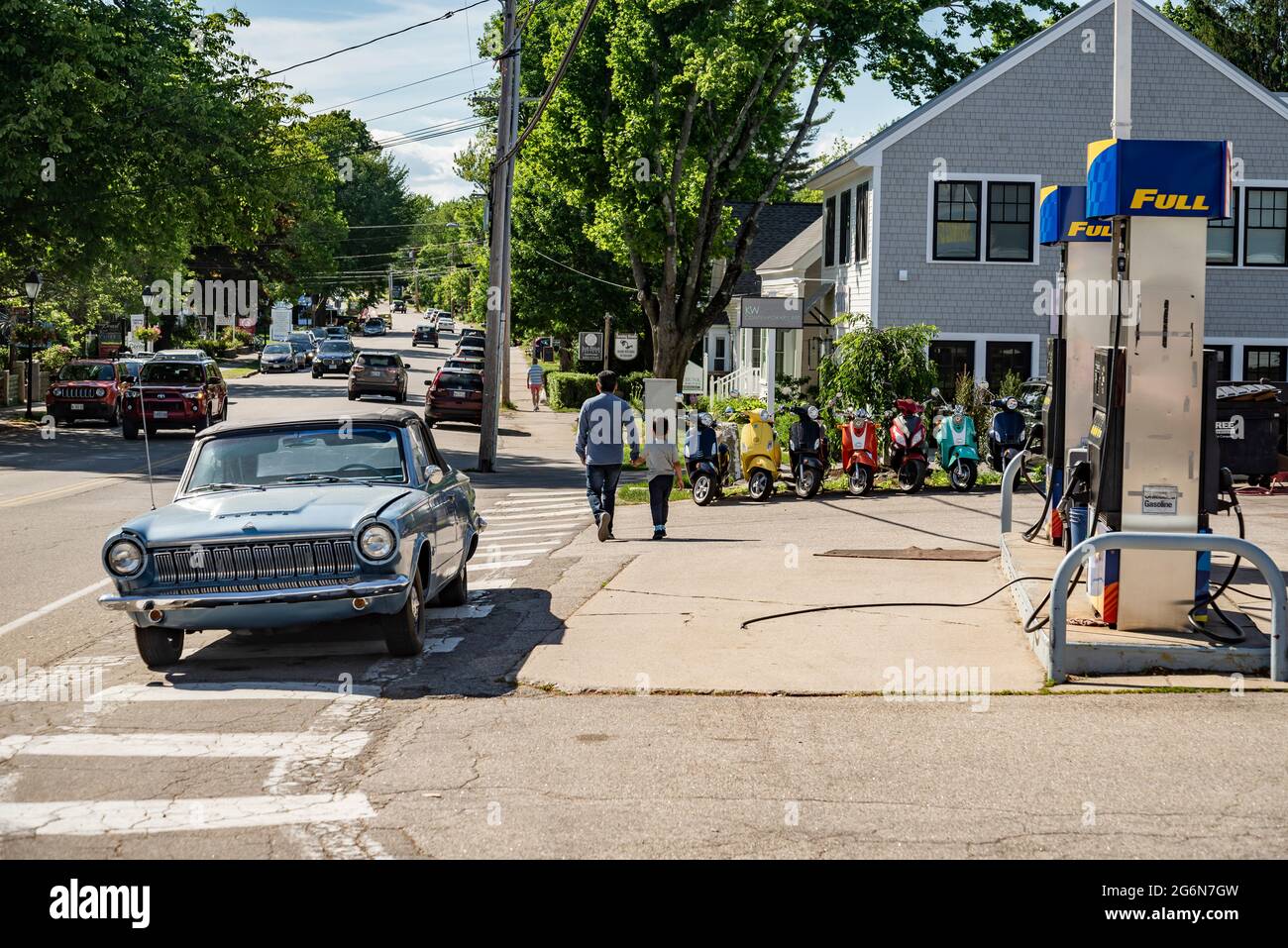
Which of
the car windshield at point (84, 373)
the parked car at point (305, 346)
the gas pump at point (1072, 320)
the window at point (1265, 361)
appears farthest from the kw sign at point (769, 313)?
the parked car at point (305, 346)

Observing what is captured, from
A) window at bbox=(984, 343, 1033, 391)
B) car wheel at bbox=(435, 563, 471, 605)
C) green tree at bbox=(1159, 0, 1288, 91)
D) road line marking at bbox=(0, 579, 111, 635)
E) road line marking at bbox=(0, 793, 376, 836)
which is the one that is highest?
green tree at bbox=(1159, 0, 1288, 91)

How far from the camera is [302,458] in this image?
1098 cm

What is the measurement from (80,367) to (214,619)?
106 ft

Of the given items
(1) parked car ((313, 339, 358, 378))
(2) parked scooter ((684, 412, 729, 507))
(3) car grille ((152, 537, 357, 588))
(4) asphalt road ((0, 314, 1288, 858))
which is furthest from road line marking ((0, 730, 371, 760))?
(1) parked car ((313, 339, 358, 378))

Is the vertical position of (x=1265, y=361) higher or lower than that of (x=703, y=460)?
higher

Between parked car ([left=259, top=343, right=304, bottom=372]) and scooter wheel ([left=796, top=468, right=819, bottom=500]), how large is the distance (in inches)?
2253

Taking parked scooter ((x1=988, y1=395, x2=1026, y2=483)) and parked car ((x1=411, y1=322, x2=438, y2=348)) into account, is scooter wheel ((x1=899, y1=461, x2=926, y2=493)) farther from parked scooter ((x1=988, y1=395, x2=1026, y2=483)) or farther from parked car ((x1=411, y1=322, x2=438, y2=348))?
parked car ((x1=411, y1=322, x2=438, y2=348))

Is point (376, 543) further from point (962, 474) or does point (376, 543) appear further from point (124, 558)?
point (962, 474)

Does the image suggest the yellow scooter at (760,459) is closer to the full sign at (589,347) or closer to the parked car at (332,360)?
the full sign at (589,347)

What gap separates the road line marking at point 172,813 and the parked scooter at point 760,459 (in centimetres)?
1509

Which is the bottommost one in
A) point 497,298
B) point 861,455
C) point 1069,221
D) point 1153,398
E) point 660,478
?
point 660,478

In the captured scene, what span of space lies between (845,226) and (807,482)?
13197 mm

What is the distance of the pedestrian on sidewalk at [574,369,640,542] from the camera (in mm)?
16062

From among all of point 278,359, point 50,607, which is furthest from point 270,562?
point 278,359
